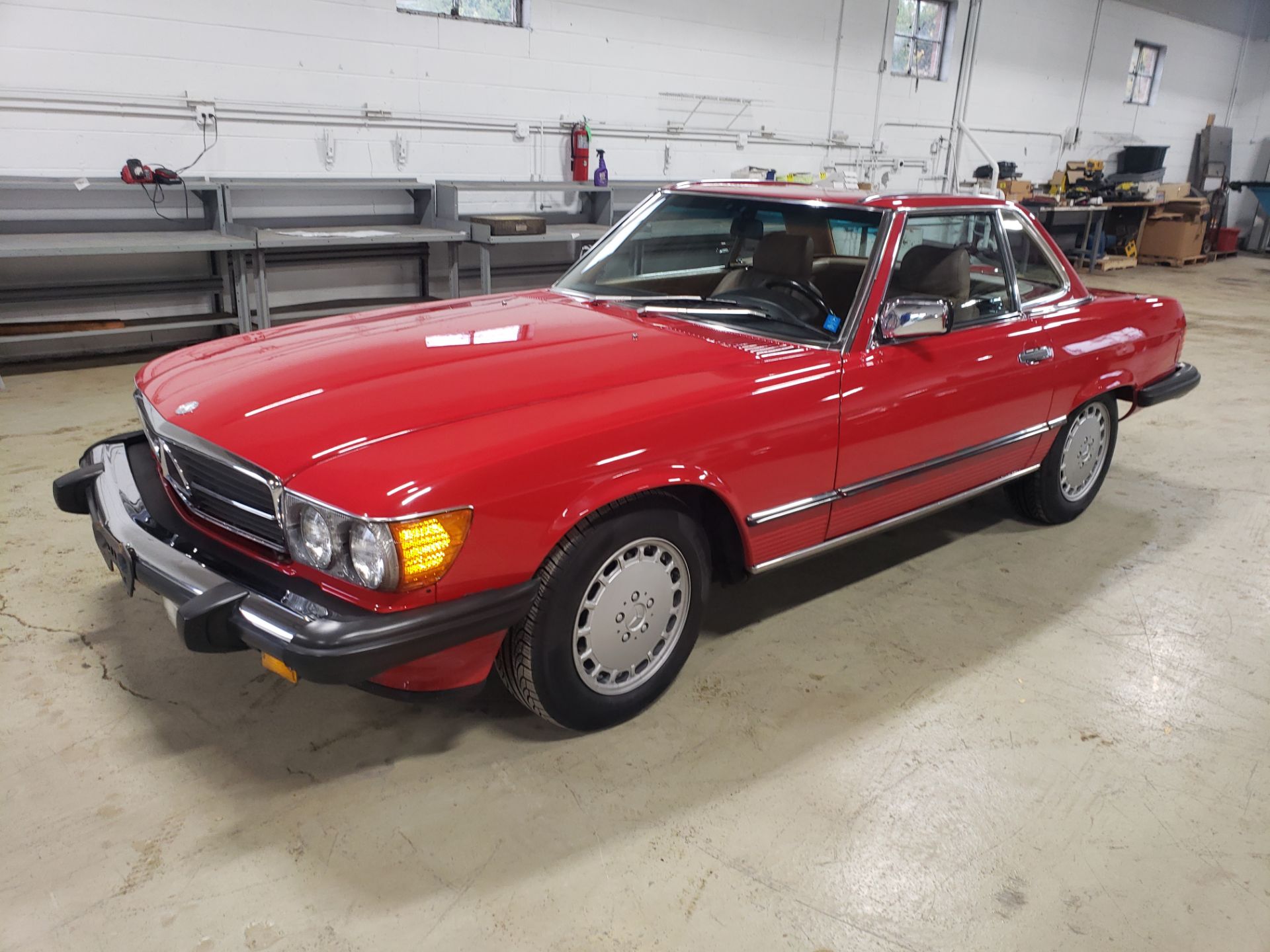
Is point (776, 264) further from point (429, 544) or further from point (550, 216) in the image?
point (550, 216)

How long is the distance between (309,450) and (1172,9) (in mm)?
17497

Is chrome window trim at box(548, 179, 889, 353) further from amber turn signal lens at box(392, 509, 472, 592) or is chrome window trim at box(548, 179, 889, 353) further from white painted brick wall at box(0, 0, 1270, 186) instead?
white painted brick wall at box(0, 0, 1270, 186)

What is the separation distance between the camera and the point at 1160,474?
4676 millimetres

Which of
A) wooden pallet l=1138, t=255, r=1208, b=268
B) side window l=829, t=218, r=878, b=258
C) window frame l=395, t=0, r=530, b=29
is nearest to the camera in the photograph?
side window l=829, t=218, r=878, b=258

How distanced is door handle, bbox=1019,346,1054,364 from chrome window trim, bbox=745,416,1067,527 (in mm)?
257

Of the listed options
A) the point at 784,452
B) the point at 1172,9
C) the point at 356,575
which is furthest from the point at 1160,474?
the point at 1172,9

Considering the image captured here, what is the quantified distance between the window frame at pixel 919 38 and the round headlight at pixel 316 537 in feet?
35.0

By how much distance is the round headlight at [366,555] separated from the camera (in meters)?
1.82

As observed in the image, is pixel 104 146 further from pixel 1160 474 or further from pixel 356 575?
pixel 1160 474

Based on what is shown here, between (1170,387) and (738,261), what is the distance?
7.10ft

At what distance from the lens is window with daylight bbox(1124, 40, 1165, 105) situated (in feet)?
48.0

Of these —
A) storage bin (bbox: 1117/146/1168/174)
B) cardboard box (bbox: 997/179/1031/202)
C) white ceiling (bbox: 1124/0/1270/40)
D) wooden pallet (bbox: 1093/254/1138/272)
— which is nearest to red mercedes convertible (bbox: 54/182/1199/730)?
cardboard box (bbox: 997/179/1031/202)

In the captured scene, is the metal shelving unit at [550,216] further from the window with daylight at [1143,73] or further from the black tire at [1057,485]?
the window with daylight at [1143,73]

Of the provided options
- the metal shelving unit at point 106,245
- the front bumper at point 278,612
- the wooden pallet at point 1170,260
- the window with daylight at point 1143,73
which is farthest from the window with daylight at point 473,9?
the window with daylight at point 1143,73
